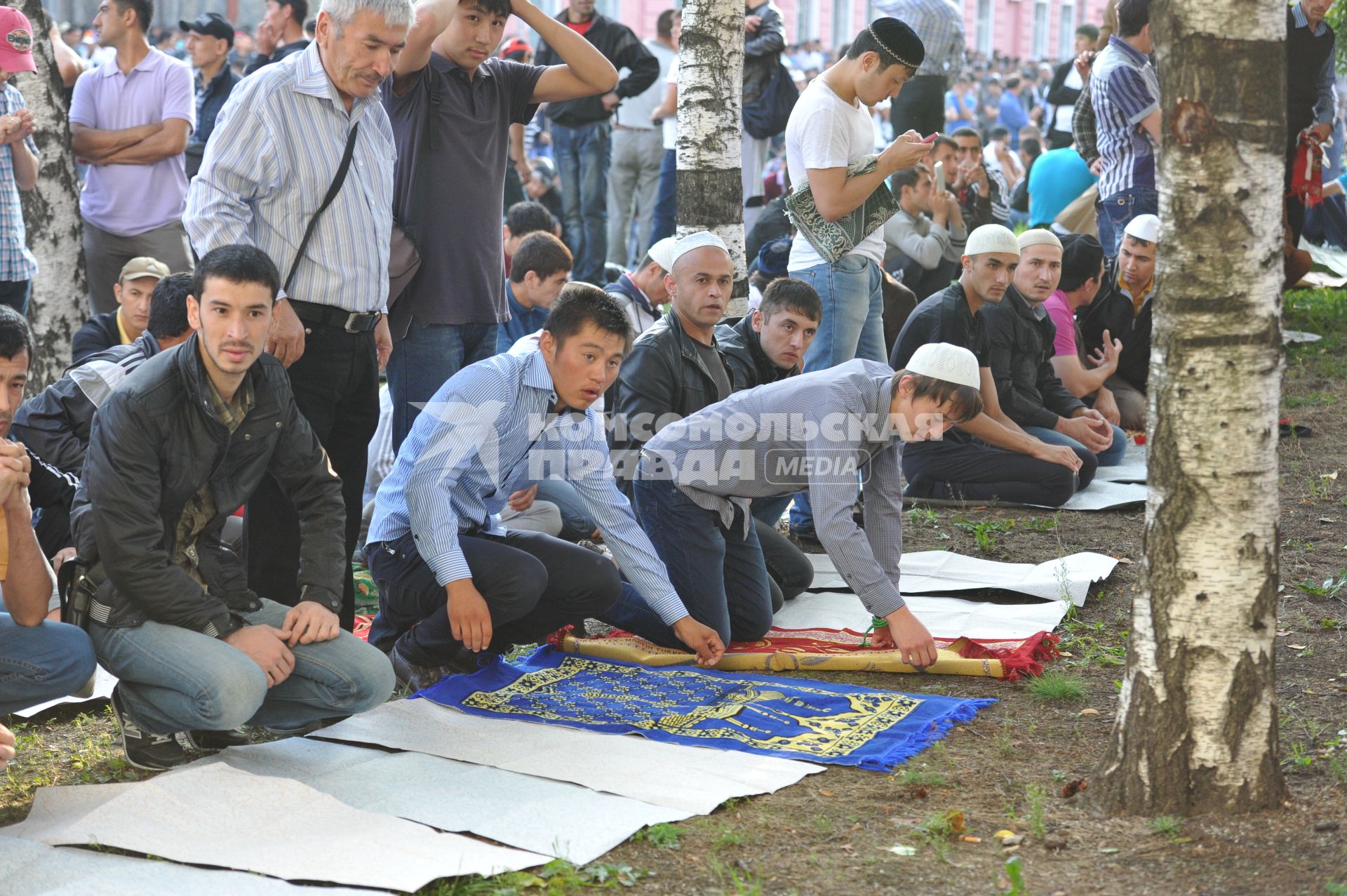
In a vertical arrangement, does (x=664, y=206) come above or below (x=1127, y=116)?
below

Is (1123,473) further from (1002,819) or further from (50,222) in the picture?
(50,222)

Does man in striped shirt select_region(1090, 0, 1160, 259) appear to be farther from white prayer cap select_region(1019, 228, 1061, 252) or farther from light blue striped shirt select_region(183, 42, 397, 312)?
light blue striped shirt select_region(183, 42, 397, 312)

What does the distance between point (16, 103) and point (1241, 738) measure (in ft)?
18.1

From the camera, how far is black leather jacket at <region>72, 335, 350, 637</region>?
337cm

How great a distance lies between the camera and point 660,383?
519 cm

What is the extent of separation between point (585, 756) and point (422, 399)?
162cm

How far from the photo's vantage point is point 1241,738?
3.14 meters

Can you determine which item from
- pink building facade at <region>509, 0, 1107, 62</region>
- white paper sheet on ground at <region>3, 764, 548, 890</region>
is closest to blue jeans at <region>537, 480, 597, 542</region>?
white paper sheet on ground at <region>3, 764, 548, 890</region>

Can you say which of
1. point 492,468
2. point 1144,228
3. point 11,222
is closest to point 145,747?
point 492,468

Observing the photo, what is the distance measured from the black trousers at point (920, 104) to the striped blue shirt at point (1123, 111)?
4.31ft

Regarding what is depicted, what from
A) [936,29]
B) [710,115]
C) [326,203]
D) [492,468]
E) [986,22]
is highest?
[986,22]

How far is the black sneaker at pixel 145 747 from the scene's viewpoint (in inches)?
142

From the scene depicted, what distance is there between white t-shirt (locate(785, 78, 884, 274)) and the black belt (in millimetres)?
2315

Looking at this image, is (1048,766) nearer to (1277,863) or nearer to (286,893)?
(1277,863)
